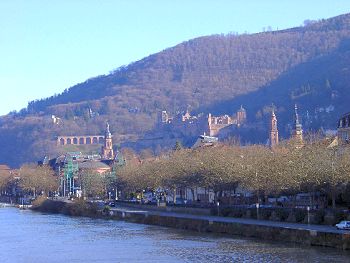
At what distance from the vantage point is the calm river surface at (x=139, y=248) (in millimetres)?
43531

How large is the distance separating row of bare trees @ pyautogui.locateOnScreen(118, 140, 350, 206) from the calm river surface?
712 centimetres

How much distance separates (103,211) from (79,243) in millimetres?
33477

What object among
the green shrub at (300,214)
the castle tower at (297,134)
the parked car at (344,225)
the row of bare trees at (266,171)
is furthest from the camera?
the castle tower at (297,134)

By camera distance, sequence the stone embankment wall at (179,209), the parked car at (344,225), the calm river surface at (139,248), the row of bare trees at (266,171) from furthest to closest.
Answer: the stone embankment wall at (179,209), the row of bare trees at (266,171), the parked car at (344,225), the calm river surface at (139,248)

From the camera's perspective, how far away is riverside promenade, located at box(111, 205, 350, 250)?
44681 mm

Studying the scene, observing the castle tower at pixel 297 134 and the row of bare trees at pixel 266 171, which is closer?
the row of bare trees at pixel 266 171

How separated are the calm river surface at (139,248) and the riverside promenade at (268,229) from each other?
36.4 inches

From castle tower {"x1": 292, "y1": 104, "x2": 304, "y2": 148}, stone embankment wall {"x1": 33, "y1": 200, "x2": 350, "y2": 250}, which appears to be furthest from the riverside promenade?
castle tower {"x1": 292, "y1": 104, "x2": 304, "y2": 148}

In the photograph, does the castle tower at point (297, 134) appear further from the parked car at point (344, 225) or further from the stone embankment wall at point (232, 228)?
the parked car at point (344, 225)

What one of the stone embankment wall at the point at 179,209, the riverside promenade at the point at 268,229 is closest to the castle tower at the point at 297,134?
the stone embankment wall at the point at 179,209

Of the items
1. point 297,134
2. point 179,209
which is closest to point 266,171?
point 179,209

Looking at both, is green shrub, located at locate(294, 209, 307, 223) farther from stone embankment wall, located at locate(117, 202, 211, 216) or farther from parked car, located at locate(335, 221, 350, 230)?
stone embankment wall, located at locate(117, 202, 211, 216)

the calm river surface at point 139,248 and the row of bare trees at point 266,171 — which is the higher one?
the row of bare trees at point 266,171

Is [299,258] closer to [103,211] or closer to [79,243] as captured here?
[79,243]
